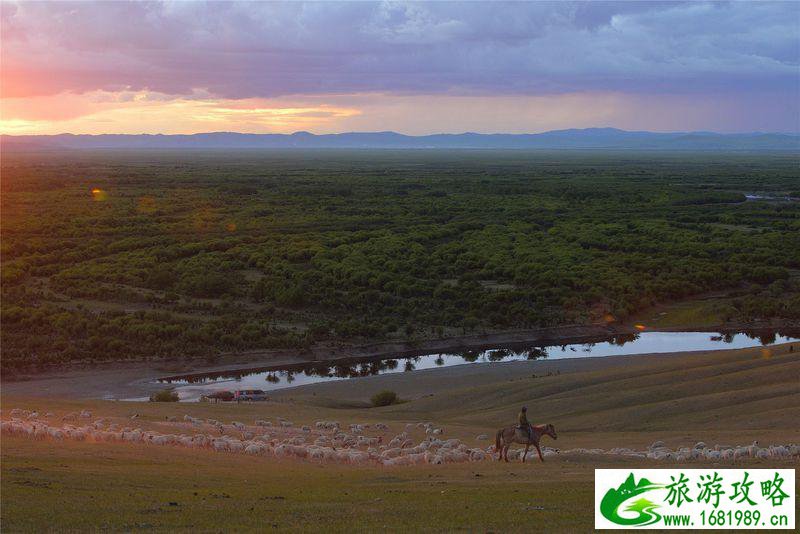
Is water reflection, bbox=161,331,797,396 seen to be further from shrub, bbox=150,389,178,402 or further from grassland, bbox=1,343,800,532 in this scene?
grassland, bbox=1,343,800,532

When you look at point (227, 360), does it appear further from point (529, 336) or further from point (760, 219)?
point (760, 219)

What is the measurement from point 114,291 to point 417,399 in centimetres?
2609

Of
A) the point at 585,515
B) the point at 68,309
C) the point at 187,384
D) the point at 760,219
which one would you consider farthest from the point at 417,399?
the point at 760,219

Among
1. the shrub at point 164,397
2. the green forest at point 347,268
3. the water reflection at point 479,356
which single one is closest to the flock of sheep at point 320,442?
the shrub at point 164,397

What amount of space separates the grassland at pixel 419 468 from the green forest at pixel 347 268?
1482 centimetres

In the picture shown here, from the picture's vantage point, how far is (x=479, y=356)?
4144cm

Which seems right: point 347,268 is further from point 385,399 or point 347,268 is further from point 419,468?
point 419,468

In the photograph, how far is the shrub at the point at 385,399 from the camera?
99.6 ft

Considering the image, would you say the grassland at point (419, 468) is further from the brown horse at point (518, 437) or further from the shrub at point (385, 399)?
the shrub at point (385, 399)

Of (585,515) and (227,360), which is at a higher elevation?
(585,515)

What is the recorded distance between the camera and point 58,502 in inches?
471

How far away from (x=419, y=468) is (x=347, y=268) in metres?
40.8

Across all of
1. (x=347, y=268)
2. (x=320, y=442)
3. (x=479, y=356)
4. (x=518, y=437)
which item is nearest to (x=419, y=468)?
(x=518, y=437)

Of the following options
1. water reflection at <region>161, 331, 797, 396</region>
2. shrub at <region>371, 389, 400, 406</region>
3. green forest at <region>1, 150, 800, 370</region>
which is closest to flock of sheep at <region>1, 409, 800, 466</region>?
shrub at <region>371, 389, 400, 406</region>
